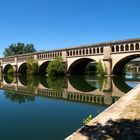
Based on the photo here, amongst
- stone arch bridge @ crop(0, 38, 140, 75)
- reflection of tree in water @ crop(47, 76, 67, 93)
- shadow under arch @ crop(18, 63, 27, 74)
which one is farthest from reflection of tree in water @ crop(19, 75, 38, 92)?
shadow under arch @ crop(18, 63, 27, 74)

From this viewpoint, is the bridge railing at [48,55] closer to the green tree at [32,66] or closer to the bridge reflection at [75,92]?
the green tree at [32,66]

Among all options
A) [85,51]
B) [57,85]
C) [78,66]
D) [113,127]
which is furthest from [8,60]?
[113,127]

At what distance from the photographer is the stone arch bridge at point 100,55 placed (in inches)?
2315

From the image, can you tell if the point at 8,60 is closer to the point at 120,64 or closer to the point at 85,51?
the point at 85,51

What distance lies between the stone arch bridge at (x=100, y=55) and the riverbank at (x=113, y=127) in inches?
1789

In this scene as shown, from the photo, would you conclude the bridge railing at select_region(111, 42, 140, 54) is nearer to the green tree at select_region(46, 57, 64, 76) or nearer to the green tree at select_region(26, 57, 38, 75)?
the green tree at select_region(46, 57, 64, 76)

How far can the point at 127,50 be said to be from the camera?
59.0 m

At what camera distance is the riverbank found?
31.7ft

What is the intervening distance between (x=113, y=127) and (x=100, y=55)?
54.7 metres

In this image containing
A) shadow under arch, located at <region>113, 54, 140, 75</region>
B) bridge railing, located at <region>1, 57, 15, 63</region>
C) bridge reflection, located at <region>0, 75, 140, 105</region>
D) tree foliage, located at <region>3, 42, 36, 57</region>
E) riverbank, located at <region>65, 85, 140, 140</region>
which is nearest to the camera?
riverbank, located at <region>65, 85, 140, 140</region>

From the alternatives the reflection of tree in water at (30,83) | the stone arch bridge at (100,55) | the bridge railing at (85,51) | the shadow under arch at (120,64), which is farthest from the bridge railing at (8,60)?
the shadow under arch at (120,64)

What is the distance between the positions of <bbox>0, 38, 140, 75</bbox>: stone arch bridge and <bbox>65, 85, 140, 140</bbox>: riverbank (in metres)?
45.4

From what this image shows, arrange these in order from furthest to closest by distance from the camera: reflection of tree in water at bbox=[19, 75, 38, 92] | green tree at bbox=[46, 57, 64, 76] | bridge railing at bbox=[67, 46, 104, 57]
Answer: green tree at bbox=[46, 57, 64, 76] < bridge railing at bbox=[67, 46, 104, 57] < reflection of tree in water at bbox=[19, 75, 38, 92]

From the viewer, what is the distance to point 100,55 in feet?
213
